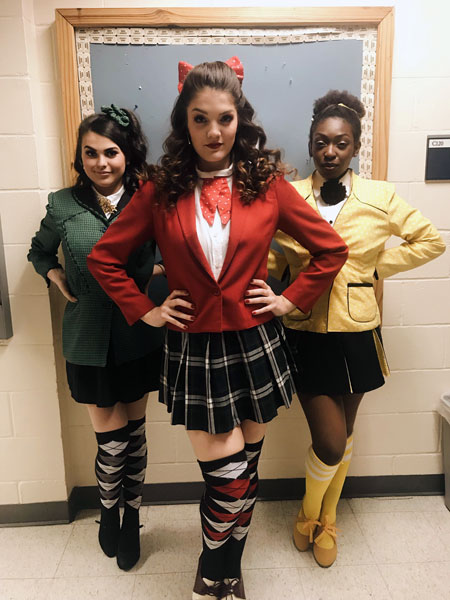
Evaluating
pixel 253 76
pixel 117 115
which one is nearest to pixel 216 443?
pixel 117 115

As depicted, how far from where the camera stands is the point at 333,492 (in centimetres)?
175

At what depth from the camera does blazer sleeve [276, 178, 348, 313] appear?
136cm

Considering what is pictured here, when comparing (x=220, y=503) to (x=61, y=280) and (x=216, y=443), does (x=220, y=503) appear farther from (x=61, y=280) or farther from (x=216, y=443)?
(x=61, y=280)

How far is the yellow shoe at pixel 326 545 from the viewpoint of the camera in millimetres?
1690

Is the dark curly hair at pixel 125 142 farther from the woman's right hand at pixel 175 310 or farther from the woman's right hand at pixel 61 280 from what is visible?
the woman's right hand at pixel 175 310

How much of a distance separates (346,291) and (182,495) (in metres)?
1.20

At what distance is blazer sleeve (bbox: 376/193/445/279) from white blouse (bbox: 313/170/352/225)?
0.52ft

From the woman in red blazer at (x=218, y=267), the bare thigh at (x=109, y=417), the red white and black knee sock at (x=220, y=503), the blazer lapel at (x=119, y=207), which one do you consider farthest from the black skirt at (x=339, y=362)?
the blazer lapel at (x=119, y=207)

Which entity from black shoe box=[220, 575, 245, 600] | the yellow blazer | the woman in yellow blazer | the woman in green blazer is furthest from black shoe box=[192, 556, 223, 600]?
the yellow blazer

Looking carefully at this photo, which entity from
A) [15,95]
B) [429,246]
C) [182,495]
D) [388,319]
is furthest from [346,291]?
[15,95]

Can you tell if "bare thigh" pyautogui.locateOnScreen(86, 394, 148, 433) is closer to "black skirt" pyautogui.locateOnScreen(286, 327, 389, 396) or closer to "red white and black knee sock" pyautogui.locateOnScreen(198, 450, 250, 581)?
"red white and black knee sock" pyautogui.locateOnScreen(198, 450, 250, 581)

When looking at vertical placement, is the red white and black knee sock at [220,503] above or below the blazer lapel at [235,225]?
below

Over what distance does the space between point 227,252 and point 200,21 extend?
95 cm

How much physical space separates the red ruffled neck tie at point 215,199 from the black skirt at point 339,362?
0.53 metres
